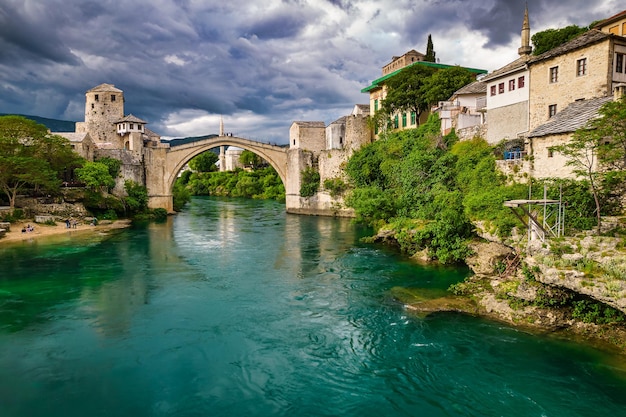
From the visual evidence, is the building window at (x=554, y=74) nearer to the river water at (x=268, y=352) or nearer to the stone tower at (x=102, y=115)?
the river water at (x=268, y=352)

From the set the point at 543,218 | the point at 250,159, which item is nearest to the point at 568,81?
the point at 543,218

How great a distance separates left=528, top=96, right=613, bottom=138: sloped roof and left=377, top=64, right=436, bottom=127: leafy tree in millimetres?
16200

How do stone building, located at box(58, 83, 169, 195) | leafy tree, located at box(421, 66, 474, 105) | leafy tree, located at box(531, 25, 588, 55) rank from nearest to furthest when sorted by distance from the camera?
leafy tree, located at box(531, 25, 588, 55) < leafy tree, located at box(421, 66, 474, 105) < stone building, located at box(58, 83, 169, 195)

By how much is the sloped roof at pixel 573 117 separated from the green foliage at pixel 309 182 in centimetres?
2450

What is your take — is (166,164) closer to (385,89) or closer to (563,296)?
(385,89)

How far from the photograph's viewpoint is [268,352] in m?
10.9

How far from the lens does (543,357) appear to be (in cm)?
1020

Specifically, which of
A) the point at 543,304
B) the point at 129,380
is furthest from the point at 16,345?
the point at 543,304

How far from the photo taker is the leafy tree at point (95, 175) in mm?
33391

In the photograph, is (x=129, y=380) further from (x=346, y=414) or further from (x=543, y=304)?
(x=543, y=304)

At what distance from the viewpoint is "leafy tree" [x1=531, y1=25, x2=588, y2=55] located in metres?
28.6

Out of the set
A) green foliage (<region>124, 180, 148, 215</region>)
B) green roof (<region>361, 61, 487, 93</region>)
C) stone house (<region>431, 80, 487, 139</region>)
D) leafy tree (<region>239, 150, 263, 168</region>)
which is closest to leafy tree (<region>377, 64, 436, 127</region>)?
green roof (<region>361, 61, 487, 93</region>)

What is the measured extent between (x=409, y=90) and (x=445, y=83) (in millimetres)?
3184

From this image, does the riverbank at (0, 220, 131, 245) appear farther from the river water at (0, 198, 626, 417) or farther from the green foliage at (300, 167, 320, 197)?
the green foliage at (300, 167, 320, 197)
